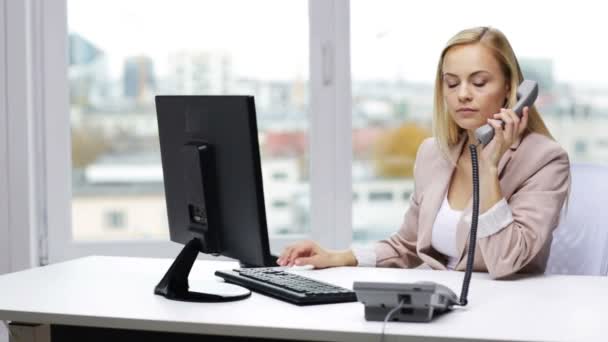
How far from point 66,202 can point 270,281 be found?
1.80 m

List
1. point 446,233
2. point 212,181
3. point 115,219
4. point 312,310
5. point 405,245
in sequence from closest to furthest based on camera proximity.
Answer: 1. point 312,310
2. point 212,181
3. point 446,233
4. point 405,245
5. point 115,219

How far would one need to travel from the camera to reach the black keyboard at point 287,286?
2.00m

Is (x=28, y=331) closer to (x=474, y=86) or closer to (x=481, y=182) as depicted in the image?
(x=481, y=182)

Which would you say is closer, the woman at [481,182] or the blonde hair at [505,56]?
the woman at [481,182]

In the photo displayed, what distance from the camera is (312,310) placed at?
6.38 ft

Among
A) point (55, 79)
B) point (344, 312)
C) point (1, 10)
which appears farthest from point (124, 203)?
point (344, 312)

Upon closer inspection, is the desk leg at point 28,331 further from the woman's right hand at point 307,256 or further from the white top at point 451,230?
the white top at point 451,230

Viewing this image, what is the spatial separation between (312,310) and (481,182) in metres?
0.62

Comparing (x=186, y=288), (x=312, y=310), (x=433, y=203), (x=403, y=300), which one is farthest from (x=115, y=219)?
(x=403, y=300)

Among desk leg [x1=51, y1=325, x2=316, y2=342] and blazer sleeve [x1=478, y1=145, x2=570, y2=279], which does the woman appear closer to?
blazer sleeve [x1=478, y1=145, x2=570, y2=279]

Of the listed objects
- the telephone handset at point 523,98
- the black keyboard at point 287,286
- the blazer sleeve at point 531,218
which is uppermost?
the telephone handset at point 523,98

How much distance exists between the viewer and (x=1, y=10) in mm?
3650

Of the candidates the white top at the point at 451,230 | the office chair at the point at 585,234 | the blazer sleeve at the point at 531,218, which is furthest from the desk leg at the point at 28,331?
the office chair at the point at 585,234

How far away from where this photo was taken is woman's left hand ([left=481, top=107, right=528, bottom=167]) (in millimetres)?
2314
